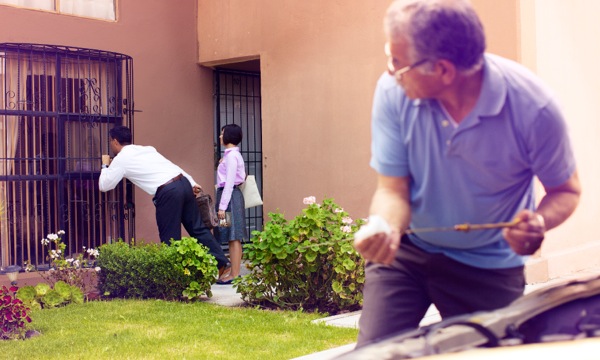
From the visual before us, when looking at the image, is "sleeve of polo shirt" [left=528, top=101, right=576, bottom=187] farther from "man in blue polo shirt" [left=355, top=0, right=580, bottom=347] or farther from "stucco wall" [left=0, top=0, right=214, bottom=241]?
"stucco wall" [left=0, top=0, right=214, bottom=241]

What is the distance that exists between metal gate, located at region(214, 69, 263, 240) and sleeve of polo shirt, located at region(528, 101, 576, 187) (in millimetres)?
8746

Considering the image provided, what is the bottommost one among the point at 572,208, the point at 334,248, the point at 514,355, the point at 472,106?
the point at 334,248

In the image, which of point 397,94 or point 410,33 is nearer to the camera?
point 410,33

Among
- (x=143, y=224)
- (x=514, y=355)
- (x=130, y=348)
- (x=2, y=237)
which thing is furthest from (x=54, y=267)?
(x=514, y=355)

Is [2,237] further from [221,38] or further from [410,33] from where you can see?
[410,33]

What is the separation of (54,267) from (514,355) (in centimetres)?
728

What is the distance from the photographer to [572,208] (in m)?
2.35

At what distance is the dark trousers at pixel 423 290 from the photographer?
97.8 inches

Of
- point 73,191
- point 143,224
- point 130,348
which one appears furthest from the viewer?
point 143,224

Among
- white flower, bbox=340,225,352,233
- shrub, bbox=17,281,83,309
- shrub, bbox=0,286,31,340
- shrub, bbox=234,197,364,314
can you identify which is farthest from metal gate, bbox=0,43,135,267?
white flower, bbox=340,225,352,233

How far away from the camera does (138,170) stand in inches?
341

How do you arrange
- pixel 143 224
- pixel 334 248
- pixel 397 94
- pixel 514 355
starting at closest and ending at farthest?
pixel 514 355, pixel 397 94, pixel 334 248, pixel 143 224

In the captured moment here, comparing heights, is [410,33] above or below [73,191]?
above

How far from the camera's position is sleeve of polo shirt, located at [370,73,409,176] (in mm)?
2422
